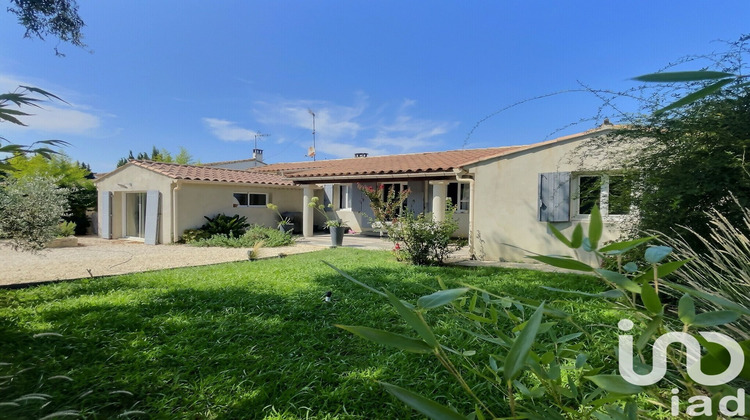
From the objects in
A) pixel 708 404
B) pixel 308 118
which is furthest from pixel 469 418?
pixel 308 118

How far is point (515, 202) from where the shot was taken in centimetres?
944

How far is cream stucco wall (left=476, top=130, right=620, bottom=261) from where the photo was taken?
8.83 metres

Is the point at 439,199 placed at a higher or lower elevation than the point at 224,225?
higher

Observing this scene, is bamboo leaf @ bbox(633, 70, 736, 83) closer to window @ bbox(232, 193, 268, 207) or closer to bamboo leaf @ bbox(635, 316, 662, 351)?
bamboo leaf @ bbox(635, 316, 662, 351)

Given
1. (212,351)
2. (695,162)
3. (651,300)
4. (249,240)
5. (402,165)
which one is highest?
(402,165)

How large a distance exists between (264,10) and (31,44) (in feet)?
21.5

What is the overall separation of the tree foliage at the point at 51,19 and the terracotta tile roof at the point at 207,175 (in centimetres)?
852

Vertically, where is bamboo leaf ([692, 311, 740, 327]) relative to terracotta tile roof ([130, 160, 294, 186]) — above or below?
below

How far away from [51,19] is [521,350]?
8968 millimetres

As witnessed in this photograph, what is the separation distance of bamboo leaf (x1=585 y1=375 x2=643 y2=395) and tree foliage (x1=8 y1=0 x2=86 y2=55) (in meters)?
8.72

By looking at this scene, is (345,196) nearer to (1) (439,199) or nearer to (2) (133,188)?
(1) (439,199)

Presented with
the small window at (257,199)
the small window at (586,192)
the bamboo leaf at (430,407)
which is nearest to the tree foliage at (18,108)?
the bamboo leaf at (430,407)

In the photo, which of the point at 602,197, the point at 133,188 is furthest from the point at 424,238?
the point at 133,188

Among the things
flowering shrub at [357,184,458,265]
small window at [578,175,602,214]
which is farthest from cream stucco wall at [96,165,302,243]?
small window at [578,175,602,214]
